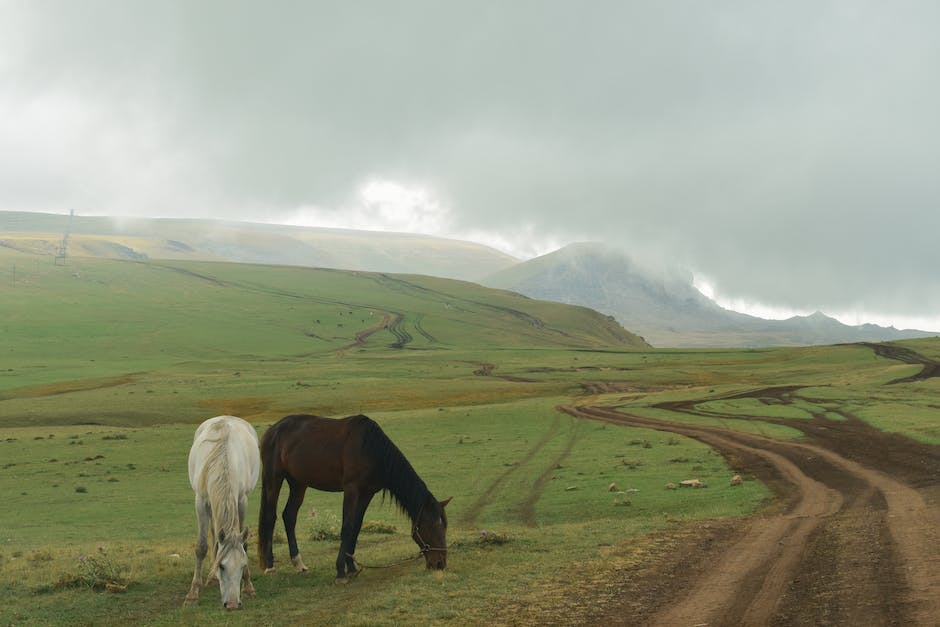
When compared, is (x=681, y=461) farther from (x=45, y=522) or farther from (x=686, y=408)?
(x=45, y=522)

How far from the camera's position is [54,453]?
43781 millimetres

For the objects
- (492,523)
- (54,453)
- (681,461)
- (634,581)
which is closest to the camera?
(634,581)

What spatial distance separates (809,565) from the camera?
1595 cm

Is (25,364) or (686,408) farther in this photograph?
(25,364)

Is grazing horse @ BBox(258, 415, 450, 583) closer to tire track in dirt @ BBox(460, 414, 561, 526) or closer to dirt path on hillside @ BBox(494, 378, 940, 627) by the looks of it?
dirt path on hillside @ BBox(494, 378, 940, 627)

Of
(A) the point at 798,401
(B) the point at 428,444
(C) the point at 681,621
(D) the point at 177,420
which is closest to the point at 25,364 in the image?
(D) the point at 177,420

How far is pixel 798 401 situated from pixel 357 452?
→ 5150cm

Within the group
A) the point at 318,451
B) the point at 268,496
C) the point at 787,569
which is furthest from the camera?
the point at 268,496

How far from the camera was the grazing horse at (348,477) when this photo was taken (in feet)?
55.6

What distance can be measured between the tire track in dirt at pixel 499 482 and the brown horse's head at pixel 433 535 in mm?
8950

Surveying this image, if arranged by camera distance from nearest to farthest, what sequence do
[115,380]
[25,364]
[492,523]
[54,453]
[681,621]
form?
1. [681,621]
2. [492,523]
3. [54,453]
4. [115,380]
5. [25,364]

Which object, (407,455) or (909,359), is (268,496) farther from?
(909,359)

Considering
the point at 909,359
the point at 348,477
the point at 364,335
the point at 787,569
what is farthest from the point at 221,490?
the point at 364,335

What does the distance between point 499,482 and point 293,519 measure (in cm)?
1612
